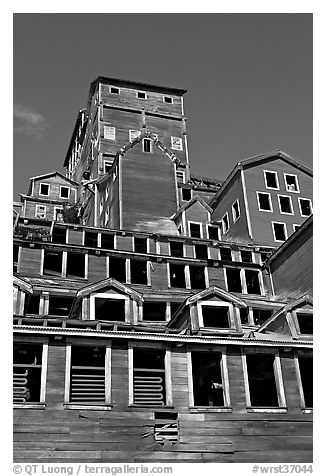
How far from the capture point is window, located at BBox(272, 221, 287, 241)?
44500 millimetres

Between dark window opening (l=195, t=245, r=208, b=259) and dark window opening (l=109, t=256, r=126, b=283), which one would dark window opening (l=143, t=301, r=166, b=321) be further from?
dark window opening (l=195, t=245, r=208, b=259)

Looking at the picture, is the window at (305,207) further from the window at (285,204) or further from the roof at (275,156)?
the roof at (275,156)

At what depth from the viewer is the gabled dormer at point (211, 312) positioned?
86.5 feet

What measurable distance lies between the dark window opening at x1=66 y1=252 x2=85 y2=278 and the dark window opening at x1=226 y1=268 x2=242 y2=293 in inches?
409

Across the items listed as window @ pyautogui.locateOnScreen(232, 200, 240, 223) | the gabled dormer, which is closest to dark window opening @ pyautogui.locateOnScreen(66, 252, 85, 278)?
the gabled dormer

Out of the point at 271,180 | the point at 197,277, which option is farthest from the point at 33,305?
the point at 271,180

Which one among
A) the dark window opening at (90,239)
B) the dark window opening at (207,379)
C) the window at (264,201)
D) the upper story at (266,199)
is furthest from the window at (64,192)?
the dark window opening at (207,379)

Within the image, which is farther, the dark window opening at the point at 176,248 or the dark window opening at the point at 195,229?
the dark window opening at the point at 195,229

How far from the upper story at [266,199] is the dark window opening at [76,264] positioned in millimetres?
14224

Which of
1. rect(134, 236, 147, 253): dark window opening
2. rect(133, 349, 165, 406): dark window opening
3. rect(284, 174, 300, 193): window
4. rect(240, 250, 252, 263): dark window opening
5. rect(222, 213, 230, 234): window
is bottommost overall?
rect(133, 349, 165, 406): dark window opening

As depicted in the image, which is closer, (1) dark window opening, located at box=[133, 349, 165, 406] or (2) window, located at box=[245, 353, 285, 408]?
(1) dark window opening, located at box=[133, 349, 165, 406]

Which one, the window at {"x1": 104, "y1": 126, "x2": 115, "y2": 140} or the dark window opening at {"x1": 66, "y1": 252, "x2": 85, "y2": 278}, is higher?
the window at {"x1": 104, "y1": 126, "x2": 115, "y2": 140}

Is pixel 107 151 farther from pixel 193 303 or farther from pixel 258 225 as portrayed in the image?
pixel 193 303

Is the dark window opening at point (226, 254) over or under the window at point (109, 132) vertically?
under
